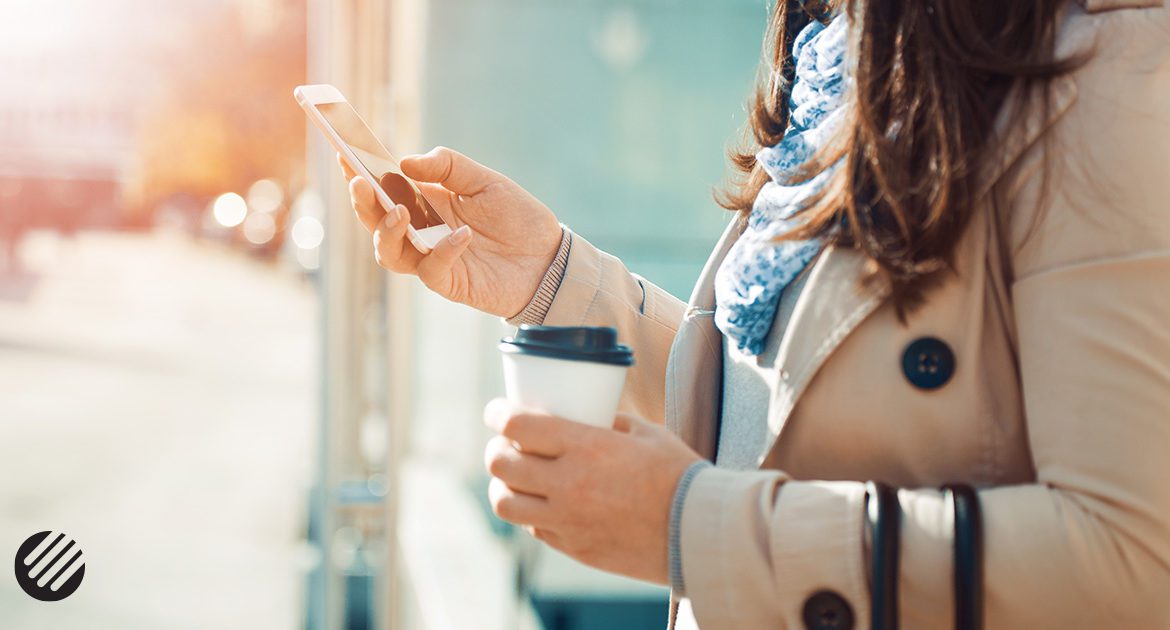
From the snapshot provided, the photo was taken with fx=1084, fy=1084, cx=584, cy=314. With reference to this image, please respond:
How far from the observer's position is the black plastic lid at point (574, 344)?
39.5 inches

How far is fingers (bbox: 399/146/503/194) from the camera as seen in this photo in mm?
1542

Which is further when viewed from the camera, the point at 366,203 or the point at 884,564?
the point at 366,203

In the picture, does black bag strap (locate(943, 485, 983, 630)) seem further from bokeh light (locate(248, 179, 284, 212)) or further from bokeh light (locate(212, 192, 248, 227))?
bokeh light (locate(248, 179, 284, 212))

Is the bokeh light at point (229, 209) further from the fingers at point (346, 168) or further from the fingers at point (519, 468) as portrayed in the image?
the fingers at point (519, 468)

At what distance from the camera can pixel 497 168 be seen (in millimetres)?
6109

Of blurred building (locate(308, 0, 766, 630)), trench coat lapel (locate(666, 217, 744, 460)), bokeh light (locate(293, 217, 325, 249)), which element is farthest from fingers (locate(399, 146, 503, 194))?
bokeh light (locate(293, 217, 325, 249))

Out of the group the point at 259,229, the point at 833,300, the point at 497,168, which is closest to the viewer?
the point at 833,300

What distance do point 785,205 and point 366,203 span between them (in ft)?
1.89

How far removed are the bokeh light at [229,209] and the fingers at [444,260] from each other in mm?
30299

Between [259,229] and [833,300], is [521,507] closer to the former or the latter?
[833,300]

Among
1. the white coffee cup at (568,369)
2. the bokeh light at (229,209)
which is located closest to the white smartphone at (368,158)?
the white coffee cup at (568,369)

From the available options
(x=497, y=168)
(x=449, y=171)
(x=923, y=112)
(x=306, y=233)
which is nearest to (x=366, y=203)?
(x=449, y=171)

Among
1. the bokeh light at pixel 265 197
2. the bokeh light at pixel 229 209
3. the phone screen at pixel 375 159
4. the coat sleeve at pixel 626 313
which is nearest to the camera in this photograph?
the phone screen at pixel 375 159

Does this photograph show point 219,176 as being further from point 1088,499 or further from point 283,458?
point 1088,499
